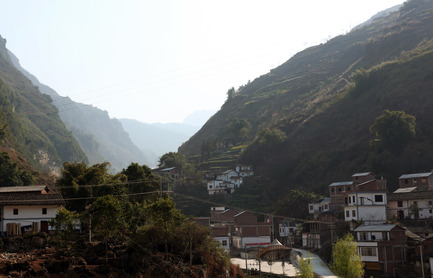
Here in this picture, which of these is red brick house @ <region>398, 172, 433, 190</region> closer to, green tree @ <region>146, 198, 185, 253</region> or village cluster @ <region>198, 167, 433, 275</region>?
village cluster @ <region>198, 167, 433, 275</region>

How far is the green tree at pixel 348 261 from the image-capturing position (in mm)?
47125

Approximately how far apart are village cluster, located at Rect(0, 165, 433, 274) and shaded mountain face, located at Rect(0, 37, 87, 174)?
62.9 meters

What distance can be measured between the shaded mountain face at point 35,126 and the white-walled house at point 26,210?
7315 centimetres

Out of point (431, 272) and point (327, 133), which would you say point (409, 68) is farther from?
point (431, 272)

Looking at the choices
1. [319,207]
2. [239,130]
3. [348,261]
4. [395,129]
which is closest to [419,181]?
[319,207]

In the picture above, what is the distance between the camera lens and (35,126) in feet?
500

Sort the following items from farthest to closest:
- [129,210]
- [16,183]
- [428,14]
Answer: [428,14] < [16,183] < [129,210]

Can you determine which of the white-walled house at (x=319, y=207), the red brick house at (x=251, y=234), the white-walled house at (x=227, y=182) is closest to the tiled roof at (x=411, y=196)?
the white-walled house at (x=319, y=207)

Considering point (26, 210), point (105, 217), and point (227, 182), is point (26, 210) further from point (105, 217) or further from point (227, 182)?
point (227, 182)

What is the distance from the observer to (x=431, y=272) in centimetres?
4488

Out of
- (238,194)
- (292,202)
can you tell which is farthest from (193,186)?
(292,202)

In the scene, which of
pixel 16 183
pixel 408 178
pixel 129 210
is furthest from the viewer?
pixel 408 178

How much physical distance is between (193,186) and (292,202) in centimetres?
2766

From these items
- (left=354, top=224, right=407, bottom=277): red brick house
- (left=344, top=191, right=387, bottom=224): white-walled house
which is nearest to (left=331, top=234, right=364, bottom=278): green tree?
(left=354, top=224, right=407, bottom=277): red brick house
